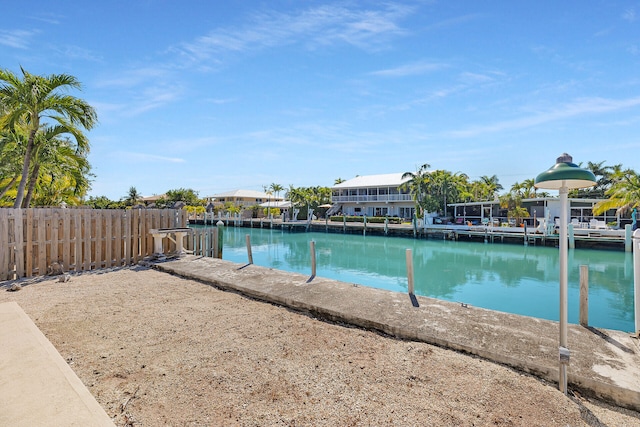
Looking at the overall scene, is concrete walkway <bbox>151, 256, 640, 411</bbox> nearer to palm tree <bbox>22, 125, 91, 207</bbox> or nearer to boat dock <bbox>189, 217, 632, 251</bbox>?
palm tree <bbox>22, 125, 91, 207</bbox>

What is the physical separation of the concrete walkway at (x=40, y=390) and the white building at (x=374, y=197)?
40664mm

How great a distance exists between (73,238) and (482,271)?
708 inches

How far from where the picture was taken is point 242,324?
5.43 meters

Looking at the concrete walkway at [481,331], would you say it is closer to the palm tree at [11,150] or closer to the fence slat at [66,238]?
the fence slat at [66,238]

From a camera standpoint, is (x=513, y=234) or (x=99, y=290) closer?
(x=99, y=290)

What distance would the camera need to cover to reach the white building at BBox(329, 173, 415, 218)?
148 ft

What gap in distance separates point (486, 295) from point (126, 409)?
1320cm

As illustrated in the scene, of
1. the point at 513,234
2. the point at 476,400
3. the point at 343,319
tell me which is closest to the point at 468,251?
the point at 513,234

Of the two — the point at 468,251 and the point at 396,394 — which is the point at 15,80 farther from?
the point at 468,251

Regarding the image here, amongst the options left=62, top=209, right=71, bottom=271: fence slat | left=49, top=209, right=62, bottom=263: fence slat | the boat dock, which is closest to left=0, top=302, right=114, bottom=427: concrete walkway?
left=49, top=209, right=62, bottom=263: fence slat

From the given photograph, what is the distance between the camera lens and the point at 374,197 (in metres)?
47.1

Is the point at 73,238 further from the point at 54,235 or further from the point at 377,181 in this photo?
the point at 377,181

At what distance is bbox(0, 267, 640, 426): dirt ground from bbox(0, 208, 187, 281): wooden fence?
333cm

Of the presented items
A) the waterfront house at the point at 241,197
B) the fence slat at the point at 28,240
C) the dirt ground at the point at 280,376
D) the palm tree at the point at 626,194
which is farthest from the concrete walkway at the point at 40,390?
the waterfront house at the point at 241,197
